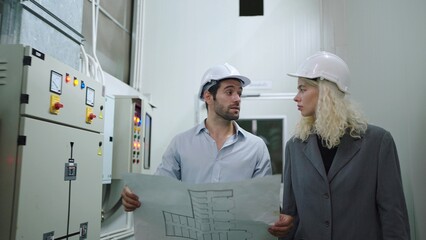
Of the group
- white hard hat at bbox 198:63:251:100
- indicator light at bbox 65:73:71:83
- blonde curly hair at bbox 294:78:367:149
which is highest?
white hard hat at bbox 198:63:251:100

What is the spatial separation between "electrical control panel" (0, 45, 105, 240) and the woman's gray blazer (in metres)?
1.14

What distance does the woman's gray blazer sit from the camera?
1.25 m

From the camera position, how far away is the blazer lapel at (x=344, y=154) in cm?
132

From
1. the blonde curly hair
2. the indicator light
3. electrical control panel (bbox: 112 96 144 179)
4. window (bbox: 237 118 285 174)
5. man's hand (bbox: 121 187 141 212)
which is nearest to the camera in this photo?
man's hand (bbox: 121 187 141 212)

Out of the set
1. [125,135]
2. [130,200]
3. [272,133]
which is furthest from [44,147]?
[272,133]

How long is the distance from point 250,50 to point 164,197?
2520mm

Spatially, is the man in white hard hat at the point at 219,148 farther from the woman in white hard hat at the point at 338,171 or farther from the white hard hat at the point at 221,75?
the woman in white hard hat at the point at 338,171

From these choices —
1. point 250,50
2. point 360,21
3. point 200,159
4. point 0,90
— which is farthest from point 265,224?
Result: point 250,50

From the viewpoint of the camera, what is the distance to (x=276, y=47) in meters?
3.44

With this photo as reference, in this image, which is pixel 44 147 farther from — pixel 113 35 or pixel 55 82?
pixel 113 35

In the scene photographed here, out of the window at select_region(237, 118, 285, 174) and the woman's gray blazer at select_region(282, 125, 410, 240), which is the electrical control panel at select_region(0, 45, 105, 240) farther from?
the window at select_region(237, 118, 285, 174)

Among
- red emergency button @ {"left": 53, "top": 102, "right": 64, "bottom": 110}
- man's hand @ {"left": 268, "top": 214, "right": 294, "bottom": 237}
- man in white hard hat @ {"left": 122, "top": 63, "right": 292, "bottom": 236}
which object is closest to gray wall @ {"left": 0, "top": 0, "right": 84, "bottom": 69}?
red emergency button @ {"left": 53, "top": 102, "right": 64, "bottom": 110}

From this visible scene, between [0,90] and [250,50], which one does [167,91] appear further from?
[0,90]

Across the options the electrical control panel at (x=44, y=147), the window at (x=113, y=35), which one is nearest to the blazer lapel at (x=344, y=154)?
the electrical control panel at (x=44, y=147)
